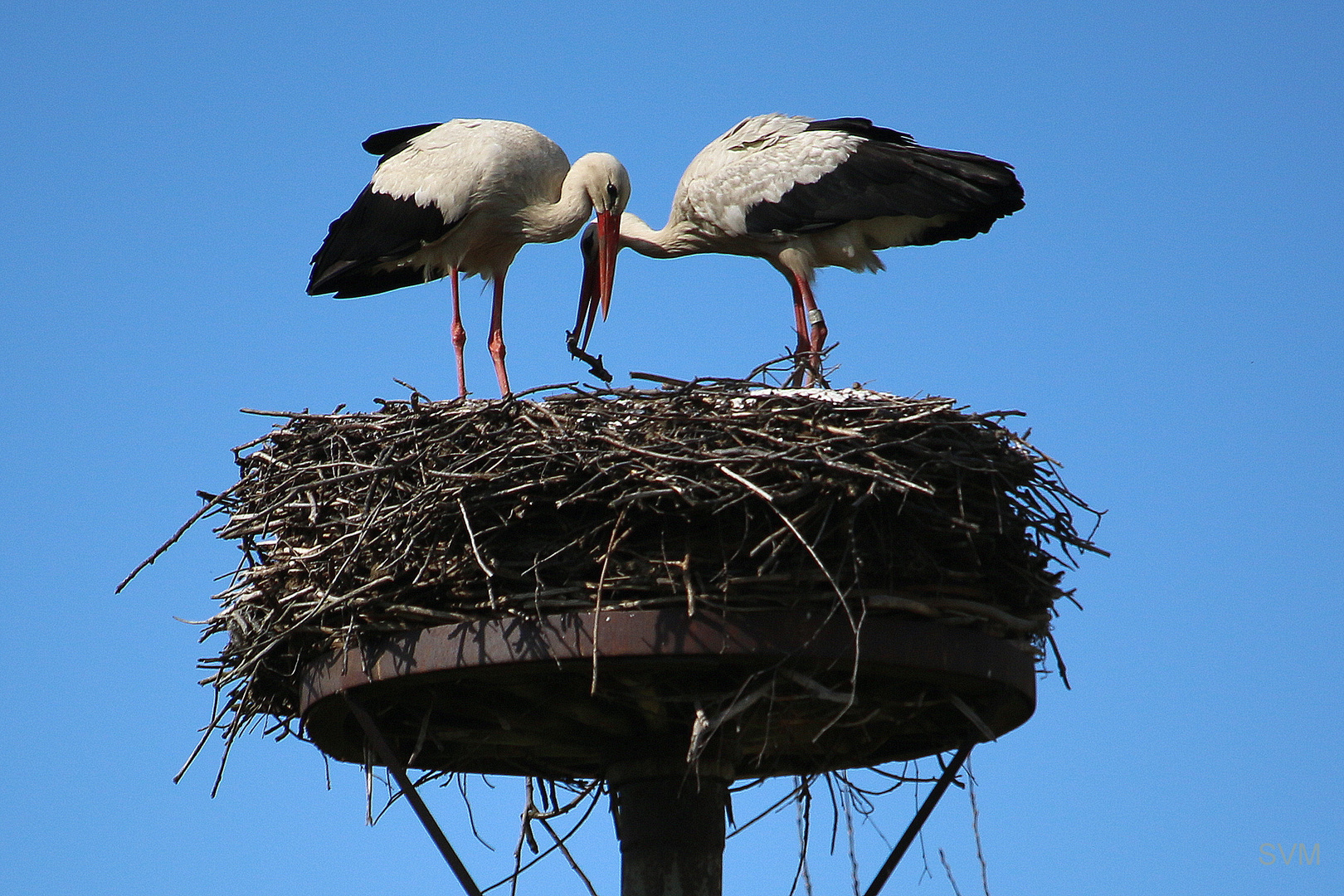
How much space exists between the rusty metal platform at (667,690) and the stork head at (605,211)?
10.5 ft

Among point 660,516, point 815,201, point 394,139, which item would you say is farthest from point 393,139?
point 660,516

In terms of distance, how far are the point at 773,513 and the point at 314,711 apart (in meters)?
1.88

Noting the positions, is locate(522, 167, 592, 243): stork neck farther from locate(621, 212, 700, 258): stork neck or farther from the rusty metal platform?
the rusty metal platform

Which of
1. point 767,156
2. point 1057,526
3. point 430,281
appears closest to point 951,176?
point 767,156

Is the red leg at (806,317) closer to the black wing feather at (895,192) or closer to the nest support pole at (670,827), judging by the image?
the black wing feather at (895,192)

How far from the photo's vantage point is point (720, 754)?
21.2 feet

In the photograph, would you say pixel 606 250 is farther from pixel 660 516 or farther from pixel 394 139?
pixel 660 516

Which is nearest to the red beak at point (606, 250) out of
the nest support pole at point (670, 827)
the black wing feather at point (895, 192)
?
the black wing feather at point (895, 192)

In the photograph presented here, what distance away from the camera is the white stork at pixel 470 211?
906 centimetres

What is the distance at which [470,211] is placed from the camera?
9.05 metres

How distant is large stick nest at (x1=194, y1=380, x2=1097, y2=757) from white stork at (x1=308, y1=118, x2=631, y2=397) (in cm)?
311

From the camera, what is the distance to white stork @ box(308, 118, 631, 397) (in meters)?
9.06

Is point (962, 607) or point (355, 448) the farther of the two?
point (355, 448)

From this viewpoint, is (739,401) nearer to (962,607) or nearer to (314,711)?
(962,607)
